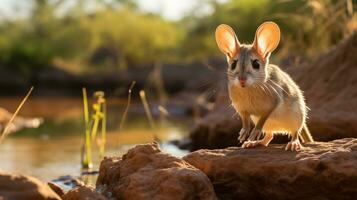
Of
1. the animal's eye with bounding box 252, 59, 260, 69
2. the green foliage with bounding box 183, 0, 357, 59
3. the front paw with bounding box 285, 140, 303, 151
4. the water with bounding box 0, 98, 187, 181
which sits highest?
the green foliage with bounding box 183, 0, 357, 59

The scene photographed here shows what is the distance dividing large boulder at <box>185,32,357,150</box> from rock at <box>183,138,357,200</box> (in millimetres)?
2351

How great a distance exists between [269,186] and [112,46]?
1144 inches

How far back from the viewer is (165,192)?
13.9 feet

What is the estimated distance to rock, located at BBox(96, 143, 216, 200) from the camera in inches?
168

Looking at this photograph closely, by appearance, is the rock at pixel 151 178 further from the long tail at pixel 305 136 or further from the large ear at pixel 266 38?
the long tail at pixel 305 136

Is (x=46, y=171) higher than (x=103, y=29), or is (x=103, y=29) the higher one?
(x=103, y=29)

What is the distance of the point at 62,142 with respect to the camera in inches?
403

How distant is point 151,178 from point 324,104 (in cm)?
A: 390

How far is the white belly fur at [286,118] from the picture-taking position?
5.07 metres

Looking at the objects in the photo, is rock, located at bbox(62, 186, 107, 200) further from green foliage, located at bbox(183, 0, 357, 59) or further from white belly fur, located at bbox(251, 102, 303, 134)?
green foliage, located at bbox(183, 0, 357, 59)

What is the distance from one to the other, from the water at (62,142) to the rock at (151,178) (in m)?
2.08

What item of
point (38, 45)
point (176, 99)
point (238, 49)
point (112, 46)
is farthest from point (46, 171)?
point (112, 46)

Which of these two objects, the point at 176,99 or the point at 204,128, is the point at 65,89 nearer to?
the point at 176,99

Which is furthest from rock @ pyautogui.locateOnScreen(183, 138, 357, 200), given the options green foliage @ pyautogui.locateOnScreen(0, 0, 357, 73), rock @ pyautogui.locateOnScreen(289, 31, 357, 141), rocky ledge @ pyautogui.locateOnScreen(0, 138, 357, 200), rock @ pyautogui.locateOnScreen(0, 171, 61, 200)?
green foliage @ pyautogui.locateOnScreen(0, 0, 357, 73)
